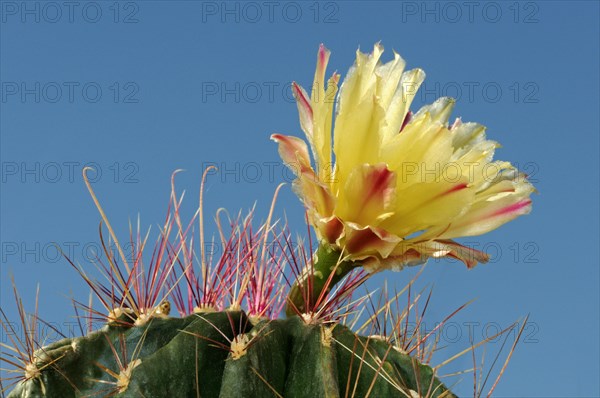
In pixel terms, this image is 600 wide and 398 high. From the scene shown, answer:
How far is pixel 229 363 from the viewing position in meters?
2.54

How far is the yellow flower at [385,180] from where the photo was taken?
2664 mm

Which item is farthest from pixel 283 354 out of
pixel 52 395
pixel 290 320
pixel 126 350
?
pixel 52 395

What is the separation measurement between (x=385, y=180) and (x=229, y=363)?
0.68m

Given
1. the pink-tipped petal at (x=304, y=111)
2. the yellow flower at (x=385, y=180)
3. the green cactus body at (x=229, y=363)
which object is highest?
the pink-tipped petal at (x=304, y=111)

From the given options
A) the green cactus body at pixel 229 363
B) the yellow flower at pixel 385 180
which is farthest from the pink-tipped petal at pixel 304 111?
the green cactus body at pixel 229 363

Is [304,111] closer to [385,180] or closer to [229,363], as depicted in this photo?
[385,180]

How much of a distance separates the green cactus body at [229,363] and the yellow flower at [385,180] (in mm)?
293

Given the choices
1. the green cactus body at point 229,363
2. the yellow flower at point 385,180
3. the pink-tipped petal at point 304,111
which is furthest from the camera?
the pink-tipped petal at point 304,111

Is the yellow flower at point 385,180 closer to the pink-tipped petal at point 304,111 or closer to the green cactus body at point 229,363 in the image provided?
the pink-tipped petal at point 304,111

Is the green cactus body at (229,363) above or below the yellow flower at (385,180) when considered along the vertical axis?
below

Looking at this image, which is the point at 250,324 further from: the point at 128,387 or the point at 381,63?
the point at 381,63

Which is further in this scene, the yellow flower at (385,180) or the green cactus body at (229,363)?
the yellow flower at (385,180)

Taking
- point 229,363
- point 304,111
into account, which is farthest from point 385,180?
point 229,363

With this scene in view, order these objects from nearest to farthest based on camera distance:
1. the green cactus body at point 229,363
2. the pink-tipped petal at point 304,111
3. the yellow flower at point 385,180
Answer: the green cactus body at point 229,363
the yellow flower at point 385,180
the pink-tipped petal at point 304,111
